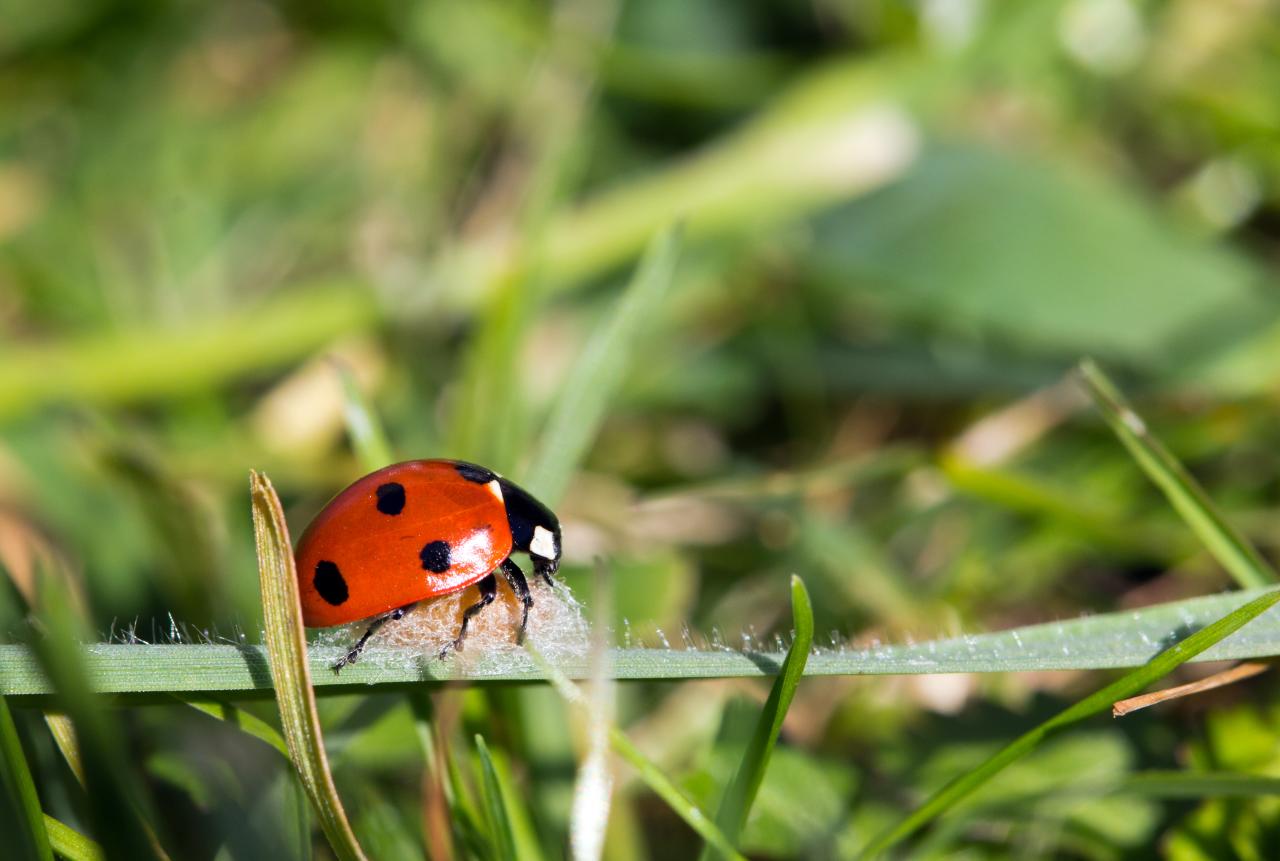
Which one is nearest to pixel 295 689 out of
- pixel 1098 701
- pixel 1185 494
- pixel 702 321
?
pixel 1098 701

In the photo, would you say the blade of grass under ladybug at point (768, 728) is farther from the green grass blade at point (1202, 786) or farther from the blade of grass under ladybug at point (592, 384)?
the blade of grass under ladybug at point (592, 384)

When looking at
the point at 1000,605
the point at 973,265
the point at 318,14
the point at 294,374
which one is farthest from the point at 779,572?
the point at 318,14

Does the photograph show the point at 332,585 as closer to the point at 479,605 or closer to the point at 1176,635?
the point at 479,605

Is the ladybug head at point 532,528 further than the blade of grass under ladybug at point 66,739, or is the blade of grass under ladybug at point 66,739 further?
the ladybug head at point 532,528

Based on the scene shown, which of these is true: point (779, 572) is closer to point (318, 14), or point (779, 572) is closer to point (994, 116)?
point (994, 116)

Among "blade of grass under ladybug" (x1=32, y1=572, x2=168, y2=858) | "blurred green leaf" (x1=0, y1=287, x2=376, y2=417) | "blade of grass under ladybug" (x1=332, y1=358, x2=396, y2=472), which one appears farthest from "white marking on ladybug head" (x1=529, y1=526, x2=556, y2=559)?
"blurred green leaf" (x1=0, y1=287, x2=376, y2=417)

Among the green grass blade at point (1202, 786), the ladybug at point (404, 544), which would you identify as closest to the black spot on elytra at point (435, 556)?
the ladybug at point (404, 544)
